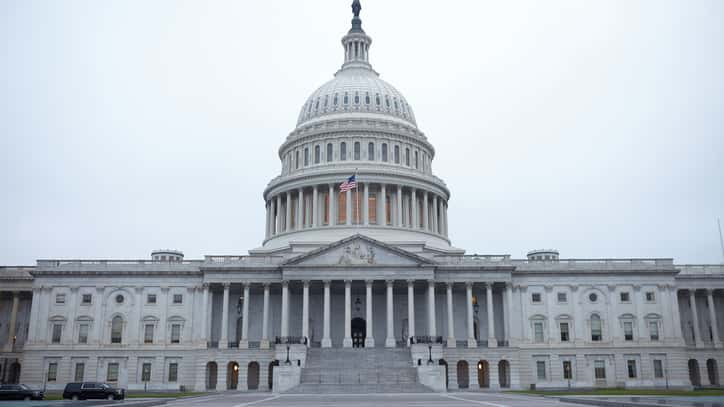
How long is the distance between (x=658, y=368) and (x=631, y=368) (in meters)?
2.99

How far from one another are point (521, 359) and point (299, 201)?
117 feet

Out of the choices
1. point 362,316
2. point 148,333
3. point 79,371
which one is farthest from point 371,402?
point 79,371

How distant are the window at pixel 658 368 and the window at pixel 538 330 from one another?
1281 centimetres

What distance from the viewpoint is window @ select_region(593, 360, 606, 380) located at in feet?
257

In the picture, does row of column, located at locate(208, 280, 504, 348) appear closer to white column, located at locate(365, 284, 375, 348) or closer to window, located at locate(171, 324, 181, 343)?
white column, located at locate(365, 284, 375, 348)

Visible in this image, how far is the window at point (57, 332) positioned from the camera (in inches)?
3091

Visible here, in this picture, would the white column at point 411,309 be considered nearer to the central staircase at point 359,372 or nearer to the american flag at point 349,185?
the central staircase at point 359,372

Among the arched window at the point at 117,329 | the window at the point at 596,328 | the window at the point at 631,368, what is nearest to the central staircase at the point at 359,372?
the arched window at the point at 117,329

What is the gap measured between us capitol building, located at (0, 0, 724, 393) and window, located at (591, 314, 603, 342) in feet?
0.83

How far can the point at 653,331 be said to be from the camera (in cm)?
8000

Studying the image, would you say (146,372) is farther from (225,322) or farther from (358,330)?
(358,330)

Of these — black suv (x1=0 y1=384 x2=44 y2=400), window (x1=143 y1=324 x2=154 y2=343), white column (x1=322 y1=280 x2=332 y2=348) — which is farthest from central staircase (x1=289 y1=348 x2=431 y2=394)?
window (x1=143 y1=324 x2=154 y2=343)

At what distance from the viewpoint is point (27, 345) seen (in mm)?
77625

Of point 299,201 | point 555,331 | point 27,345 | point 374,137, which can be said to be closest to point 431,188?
point 374,137
